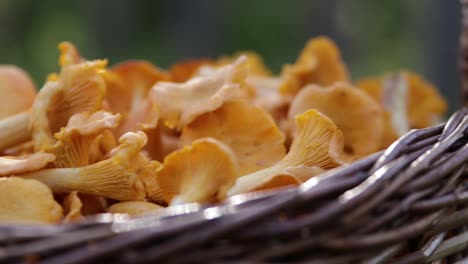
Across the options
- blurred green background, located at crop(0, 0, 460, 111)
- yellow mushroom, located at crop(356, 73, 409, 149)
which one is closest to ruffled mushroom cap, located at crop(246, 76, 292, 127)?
yellow mushroom, located at crop(356, 73, 409, 149)

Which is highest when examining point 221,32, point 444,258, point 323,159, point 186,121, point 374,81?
point 221,32

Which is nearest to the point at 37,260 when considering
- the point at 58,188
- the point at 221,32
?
the point at 58,188

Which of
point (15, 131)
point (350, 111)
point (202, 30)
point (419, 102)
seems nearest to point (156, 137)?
point (15, 131)

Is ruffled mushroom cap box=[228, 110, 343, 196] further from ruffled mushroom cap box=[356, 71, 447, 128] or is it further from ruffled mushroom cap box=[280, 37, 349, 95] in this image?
ruffled mushroom cap box=[356, 71, 447, 128]

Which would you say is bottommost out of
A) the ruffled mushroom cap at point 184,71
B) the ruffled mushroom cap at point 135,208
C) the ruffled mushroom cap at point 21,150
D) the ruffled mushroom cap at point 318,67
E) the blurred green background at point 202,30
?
the ruffled mushroom cap at point 135,208

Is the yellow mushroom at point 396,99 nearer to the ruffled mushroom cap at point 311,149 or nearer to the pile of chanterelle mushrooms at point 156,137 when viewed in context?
the pile of chanterelle mushrooms at point 156,137

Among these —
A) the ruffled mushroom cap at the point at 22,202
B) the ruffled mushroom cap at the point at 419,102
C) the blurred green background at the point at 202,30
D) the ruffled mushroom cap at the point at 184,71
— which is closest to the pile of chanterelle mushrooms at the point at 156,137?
the ruffled mushroom cap at the point at 22,202

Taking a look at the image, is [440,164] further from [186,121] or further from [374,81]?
[374,81]
